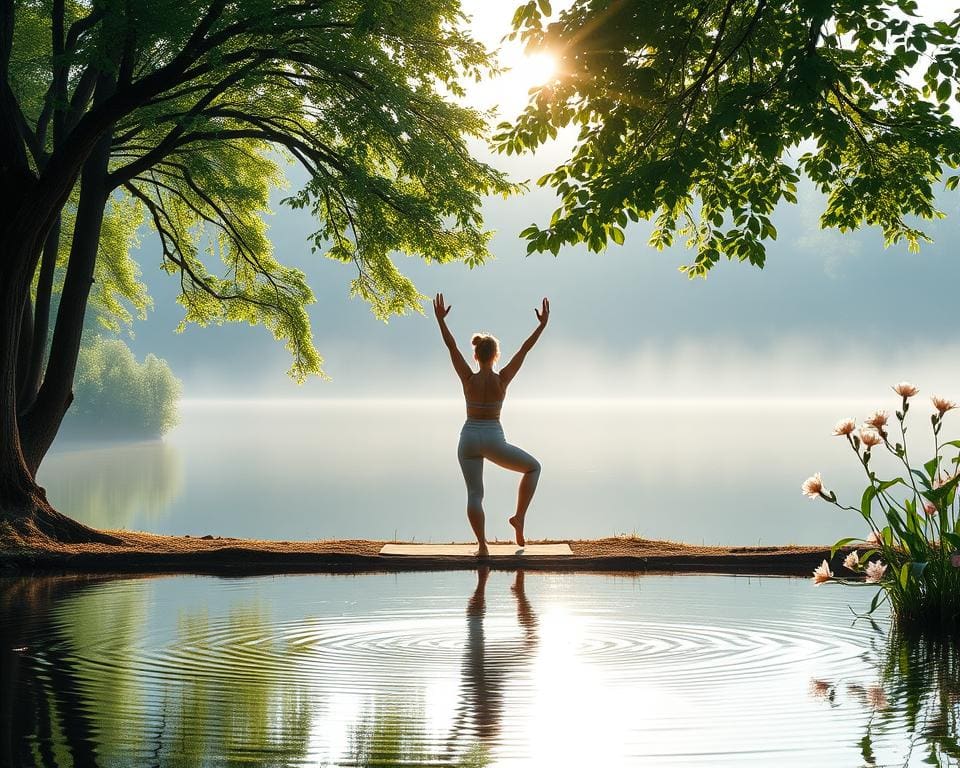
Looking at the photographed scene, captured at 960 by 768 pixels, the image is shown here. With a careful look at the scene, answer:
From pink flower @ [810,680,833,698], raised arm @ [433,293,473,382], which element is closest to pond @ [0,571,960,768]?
pink flower @ [810,680,833,698]

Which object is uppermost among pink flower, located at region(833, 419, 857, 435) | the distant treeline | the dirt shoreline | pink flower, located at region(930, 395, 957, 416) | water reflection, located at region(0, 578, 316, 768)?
the distant treeline

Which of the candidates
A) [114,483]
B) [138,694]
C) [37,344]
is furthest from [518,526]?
[114,483]

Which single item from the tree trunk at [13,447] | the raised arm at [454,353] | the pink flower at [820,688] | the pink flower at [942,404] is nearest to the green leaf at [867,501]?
the pink flower at [942,404]

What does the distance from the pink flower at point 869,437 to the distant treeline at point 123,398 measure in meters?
116

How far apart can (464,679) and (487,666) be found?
416 millimetres

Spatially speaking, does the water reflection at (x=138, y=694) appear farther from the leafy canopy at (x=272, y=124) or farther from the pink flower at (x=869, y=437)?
the leafy canopy at (x=272, y=124)

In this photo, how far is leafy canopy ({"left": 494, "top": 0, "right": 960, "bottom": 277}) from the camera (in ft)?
37.4

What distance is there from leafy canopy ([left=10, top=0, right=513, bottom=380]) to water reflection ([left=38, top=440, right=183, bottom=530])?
39.0 m

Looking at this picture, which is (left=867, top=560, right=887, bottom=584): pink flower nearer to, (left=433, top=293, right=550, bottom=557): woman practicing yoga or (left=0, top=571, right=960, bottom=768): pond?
(left=0, top=571, right=960, bottom=768): pond

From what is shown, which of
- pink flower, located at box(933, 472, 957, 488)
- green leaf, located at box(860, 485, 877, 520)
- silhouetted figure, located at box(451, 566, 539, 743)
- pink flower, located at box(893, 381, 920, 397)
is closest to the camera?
silhouetted figure, located at box(451, 566, 539, 743)

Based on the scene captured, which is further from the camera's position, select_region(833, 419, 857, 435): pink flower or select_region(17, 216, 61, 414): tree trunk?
select_region(17, 216, 61, 414): tree trunk

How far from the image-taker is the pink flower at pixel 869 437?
8.70m

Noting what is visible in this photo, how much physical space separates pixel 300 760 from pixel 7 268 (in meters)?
11.6

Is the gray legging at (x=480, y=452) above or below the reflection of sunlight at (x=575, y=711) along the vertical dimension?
above
